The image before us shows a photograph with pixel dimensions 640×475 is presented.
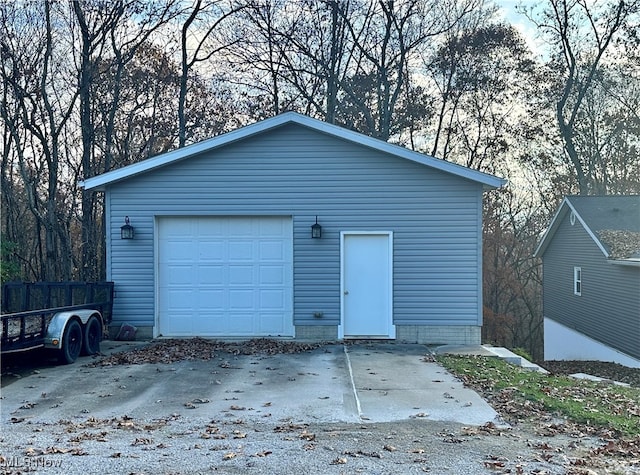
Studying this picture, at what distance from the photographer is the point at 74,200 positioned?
71.7ft

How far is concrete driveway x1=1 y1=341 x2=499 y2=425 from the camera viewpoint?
695cm

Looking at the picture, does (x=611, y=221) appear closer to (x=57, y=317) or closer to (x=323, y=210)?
(x=323, y=210)

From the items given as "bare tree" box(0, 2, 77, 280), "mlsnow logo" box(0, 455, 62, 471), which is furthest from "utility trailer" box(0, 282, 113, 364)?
"bare tree" box(0, 2, 77, 280)

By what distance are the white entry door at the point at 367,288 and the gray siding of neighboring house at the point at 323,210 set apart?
15 centimetres

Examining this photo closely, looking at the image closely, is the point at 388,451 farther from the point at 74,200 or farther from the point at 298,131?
the point at 74,200

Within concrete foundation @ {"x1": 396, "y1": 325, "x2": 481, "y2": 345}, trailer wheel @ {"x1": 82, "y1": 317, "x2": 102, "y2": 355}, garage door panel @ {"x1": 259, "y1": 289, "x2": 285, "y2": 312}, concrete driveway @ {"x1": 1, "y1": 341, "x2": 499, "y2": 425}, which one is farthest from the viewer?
garage door panel @ {"x1": 259, "y1": 289, "x2": 285, "y2": 312}

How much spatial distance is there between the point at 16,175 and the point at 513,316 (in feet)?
69.8

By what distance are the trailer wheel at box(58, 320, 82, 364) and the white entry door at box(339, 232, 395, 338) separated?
14.9ft

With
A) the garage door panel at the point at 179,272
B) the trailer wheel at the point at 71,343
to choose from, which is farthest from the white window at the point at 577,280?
the trailer wheel at the point at 71,343

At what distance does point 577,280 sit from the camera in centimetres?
2080

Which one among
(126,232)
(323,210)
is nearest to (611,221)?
(323,210)

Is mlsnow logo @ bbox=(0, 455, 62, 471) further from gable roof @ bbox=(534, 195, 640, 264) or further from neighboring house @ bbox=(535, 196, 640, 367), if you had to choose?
gable roof @ bbox=(534, 195, 640, 264)

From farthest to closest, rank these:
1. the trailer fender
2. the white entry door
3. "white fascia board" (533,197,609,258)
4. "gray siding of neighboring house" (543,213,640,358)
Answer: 1. "white fascia board" (533,197,609,258)
2. "gray siding of neighboring house" (543,213,640,358)
3. the white entry door
4. the trailer fender

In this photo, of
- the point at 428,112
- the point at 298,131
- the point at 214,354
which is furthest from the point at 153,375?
the point at 428,112
